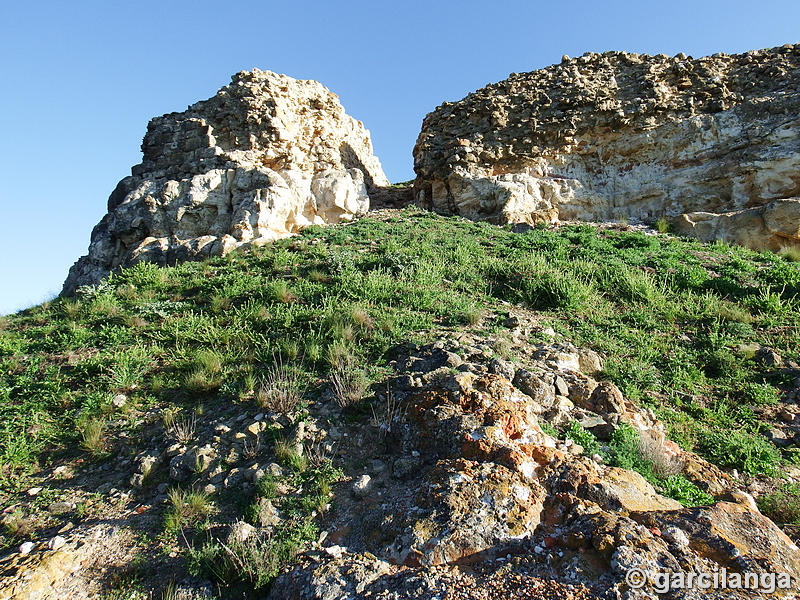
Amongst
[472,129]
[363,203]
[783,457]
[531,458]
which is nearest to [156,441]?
[531,458]

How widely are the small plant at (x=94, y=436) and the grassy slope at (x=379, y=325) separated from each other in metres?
0.04

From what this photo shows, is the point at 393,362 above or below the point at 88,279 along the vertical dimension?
below

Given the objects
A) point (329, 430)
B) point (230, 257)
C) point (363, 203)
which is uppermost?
point (363, 203)

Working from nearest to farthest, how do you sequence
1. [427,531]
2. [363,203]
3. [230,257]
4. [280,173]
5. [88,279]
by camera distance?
[427,531] < [230,257] < [88,279] < [280,173] < [363,203]

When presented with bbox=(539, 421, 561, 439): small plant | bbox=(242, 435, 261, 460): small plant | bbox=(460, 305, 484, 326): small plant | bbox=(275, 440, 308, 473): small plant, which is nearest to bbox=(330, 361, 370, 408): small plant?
bbox=(275, 440, 308, 473): small plant

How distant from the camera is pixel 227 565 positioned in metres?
3.28

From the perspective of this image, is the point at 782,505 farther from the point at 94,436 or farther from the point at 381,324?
the point at 94,436

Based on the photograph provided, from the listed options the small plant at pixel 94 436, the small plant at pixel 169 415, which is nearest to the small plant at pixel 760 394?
the small plant at pixel 169 415

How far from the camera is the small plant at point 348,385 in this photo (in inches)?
196

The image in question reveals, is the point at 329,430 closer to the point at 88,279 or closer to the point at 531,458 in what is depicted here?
the point at 531,458

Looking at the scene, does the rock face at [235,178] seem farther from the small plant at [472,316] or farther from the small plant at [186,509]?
the small plant at [186,509]

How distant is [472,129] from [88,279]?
43.5 ft

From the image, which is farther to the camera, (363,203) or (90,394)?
(363,203)

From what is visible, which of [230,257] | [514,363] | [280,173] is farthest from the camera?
[280,173]
